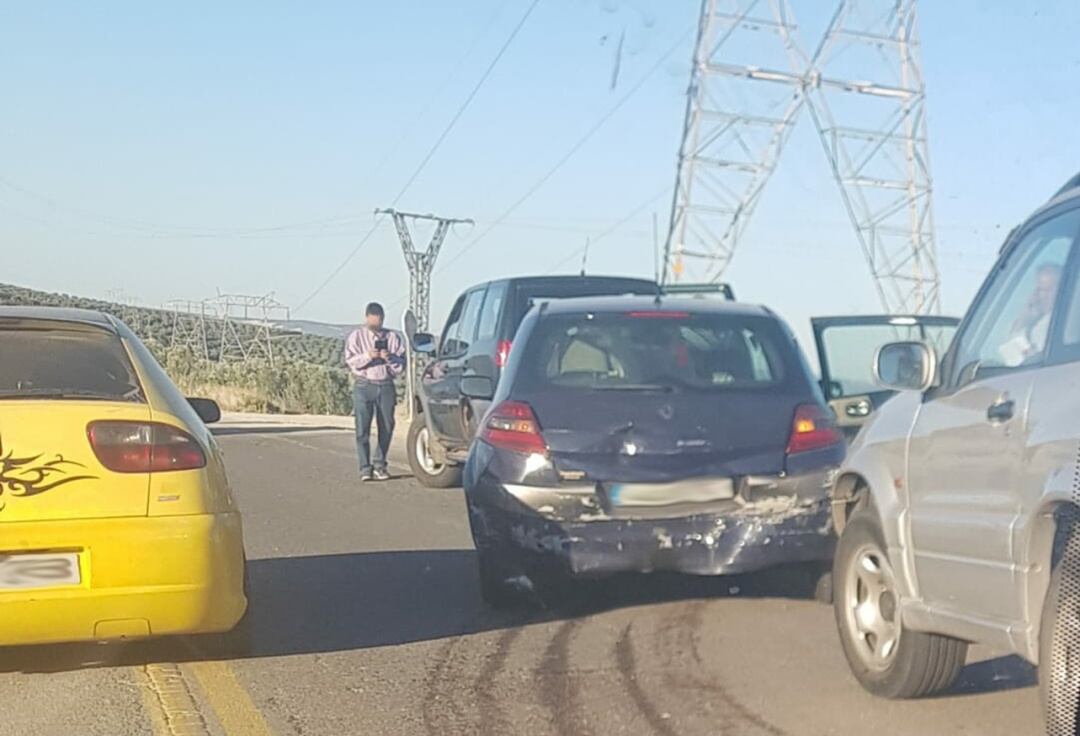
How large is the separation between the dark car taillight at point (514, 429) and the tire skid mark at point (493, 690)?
0.85m

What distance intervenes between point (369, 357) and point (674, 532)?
7978 mm

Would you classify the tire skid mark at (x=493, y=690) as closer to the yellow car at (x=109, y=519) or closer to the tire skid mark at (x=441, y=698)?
the tire skid mark at (x=441, y=698)

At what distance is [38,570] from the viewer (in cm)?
555

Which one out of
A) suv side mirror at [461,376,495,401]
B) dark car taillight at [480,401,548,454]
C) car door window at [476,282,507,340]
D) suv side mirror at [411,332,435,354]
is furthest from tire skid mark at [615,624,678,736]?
suv side mirror at [411,332,435,354]

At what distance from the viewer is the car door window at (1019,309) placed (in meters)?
4.71

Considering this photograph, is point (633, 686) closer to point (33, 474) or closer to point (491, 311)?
point (33, 474)

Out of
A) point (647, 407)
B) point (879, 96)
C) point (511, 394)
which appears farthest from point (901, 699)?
point (879, 96)

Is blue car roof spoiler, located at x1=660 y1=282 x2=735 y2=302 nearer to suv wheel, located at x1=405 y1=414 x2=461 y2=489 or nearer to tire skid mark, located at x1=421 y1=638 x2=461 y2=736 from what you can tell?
suv wheel, located at x1=405 y1=414 x2=461 y2=489

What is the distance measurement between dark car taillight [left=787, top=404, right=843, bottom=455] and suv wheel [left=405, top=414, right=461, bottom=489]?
685 cm

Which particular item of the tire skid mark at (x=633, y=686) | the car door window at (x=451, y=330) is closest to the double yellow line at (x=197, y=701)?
the tire skid mark at (x=633, y=686)

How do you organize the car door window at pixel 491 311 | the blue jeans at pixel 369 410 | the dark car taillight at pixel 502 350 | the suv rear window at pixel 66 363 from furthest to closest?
the blue jeans at pixel 369 410 → the car door window at pixel 491 311 → the dark car taillight at pixel 502 350 → the suv rear window at pixel 66 363

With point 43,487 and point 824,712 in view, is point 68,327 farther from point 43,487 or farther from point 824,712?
point 824,712

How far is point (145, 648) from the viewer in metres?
6.78

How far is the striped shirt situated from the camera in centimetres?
1449
